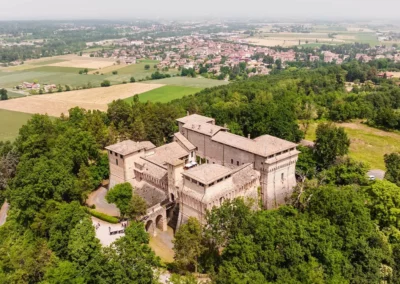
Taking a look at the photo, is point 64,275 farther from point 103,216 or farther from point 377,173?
point 377,173

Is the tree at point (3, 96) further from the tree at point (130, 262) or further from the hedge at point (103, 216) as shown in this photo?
the tree at point (130, 262)

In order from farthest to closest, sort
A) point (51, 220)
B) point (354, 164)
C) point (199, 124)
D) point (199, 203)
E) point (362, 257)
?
point (199, 124)
point (354, 164)
point (51, 220)
point (199, 203)
point (362, 257)

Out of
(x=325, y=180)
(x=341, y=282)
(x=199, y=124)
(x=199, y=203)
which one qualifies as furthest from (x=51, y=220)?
(x=325, y=180)

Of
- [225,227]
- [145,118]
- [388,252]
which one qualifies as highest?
[145,118]

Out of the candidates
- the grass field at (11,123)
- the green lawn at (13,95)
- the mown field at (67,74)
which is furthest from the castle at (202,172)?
the mown field at (67,74)

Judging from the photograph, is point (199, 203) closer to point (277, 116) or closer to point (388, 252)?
point (388, 252)

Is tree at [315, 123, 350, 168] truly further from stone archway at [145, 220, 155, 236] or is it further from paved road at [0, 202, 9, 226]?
paved road at [0, 202, 9, 226]
